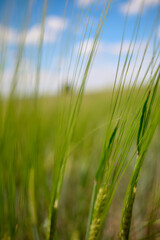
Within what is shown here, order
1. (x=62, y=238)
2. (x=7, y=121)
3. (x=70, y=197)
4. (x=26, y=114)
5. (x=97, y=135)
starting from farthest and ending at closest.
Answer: (x=97, y=135) → (x=70, y=197) → (x=62, y=238) → (x=26, y=114) → (x=7, y=121)

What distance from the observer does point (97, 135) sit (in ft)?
4.26

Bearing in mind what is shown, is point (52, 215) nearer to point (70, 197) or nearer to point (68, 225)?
point (68, 225)

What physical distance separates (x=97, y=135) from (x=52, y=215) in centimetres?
90

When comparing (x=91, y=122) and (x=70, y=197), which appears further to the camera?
(x=91, y=122)

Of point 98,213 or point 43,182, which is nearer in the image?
point 98,213

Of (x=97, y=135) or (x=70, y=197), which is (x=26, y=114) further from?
(x=97, y=135)

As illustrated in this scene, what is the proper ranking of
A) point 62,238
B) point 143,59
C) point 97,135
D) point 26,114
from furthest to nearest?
point 97,135 → point 62,238 → point 26,114 → point 143,59

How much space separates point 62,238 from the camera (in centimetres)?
77

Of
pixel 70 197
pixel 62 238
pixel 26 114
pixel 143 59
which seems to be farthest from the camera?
pixel 70 197

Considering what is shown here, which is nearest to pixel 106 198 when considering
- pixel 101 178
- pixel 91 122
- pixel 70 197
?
pixel 101 178

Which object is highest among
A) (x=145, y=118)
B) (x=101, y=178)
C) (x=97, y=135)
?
(x=145, y=118)

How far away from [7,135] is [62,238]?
50 centimetres

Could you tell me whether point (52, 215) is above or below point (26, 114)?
below

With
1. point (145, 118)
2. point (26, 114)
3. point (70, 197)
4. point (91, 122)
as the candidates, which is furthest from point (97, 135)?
point (145, 118)
